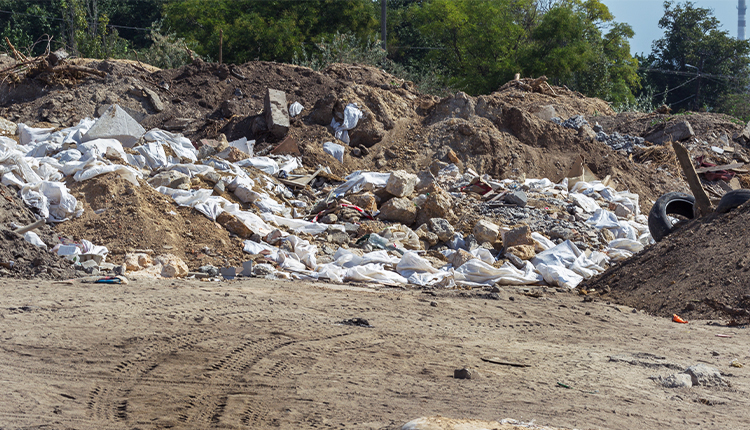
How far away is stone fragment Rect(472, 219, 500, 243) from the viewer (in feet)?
25.9

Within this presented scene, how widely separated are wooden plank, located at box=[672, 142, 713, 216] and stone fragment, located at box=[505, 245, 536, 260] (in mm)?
1832

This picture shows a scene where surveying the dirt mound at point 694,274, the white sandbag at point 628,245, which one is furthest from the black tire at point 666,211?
the white sandbag at point 628,245

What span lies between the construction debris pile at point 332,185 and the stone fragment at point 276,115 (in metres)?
0.03

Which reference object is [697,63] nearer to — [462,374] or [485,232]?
[485,232]

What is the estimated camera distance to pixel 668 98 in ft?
114

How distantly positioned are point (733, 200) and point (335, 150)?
21.4ft

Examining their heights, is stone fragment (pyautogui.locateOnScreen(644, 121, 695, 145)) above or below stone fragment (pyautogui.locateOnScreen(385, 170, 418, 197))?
above

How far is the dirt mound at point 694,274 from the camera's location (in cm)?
548

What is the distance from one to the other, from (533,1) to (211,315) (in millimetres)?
26800

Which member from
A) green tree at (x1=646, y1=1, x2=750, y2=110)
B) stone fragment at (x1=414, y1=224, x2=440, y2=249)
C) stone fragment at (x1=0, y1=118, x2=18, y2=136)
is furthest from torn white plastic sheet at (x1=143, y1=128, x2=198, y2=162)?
green tree at (x1=646, y1=1, x2=750, y2=110)

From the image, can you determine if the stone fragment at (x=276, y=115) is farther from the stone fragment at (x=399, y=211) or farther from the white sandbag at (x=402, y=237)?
the white sandbag at (x=402, y=237)

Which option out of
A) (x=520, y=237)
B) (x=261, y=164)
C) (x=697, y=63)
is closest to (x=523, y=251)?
(x=520, y=237)

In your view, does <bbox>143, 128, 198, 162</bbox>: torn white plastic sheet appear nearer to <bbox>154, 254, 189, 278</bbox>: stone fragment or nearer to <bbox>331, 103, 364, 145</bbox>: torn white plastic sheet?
<bbox>331, 103, 364, 145</bbox>: torn white plastic sheet

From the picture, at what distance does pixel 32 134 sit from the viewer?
9664 mm
